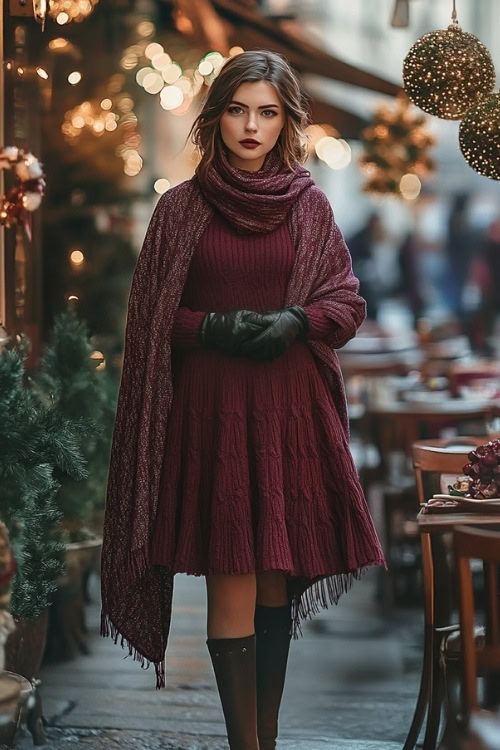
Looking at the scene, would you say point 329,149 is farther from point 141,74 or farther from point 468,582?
point 468,582

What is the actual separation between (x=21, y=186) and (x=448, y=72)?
3.89 feet

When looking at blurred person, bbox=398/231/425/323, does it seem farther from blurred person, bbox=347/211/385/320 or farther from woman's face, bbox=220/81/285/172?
woman's face, bbox=220/81/285/172

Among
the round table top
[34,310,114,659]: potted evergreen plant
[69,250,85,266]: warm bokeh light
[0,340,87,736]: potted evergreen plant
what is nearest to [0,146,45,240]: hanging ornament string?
[0,340,87,736]: potted evergreen plant

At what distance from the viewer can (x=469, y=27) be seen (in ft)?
92.4

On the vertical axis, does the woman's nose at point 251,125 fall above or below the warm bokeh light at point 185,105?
Answer: below

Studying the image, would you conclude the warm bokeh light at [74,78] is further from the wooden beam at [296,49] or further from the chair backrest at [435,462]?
the chair backrest at [435,462]

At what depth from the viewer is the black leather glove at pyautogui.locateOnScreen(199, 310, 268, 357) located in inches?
115

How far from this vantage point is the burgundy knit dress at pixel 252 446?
9.76 ft

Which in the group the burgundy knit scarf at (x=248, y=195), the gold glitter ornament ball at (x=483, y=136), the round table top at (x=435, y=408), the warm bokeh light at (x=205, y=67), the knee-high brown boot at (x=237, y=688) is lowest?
the knee-high brown boot at (x=237, y=688)

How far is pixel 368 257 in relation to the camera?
14.4 metres

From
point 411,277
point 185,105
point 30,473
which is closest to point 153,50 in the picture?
point 185,105

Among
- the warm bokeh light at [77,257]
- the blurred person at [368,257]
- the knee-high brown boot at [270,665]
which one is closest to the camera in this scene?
the knee-high brown boot at [270,665]

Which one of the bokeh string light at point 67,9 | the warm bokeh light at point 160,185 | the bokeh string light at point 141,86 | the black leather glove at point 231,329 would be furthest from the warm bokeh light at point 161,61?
the black leather glove at point 231,329

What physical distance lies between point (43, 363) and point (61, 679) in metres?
1.08
